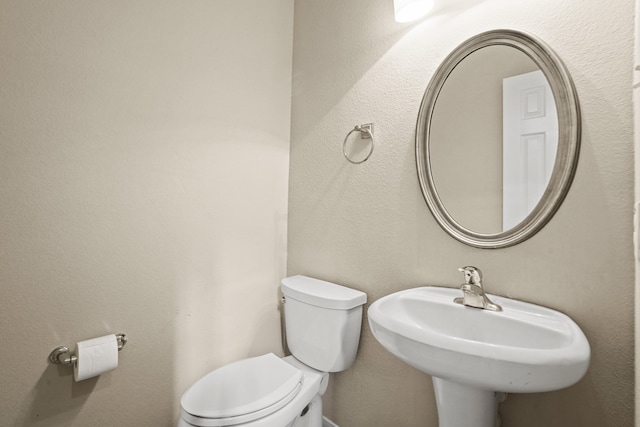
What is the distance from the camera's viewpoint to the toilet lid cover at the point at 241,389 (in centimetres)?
95

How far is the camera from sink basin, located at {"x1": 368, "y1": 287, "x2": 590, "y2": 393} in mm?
614

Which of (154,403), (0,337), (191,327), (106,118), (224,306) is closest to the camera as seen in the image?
(0,337)

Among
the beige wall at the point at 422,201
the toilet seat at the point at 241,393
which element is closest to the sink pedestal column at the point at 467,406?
the beige wall at the point at 422,201

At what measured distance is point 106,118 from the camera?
3.58ft

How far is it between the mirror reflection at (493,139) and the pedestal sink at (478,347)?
295 millimetres

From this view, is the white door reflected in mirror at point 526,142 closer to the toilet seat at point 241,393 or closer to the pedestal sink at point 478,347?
the pedestal sink at point 478,347

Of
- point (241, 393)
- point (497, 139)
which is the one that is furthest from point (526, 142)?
point (241, 393)

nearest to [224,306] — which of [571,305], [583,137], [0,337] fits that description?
[0,337]

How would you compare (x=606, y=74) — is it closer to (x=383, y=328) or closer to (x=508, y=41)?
(x=508, y=41)

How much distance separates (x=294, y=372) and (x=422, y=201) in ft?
2.84

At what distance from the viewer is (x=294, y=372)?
3.80 feet

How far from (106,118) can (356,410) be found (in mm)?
1650

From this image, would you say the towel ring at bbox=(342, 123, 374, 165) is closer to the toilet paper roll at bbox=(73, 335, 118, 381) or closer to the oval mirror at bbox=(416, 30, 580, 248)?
the oval mirror at bbox=(416, 30, 580, 248)

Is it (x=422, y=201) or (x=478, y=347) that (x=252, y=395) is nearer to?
(x=478, y=347)
